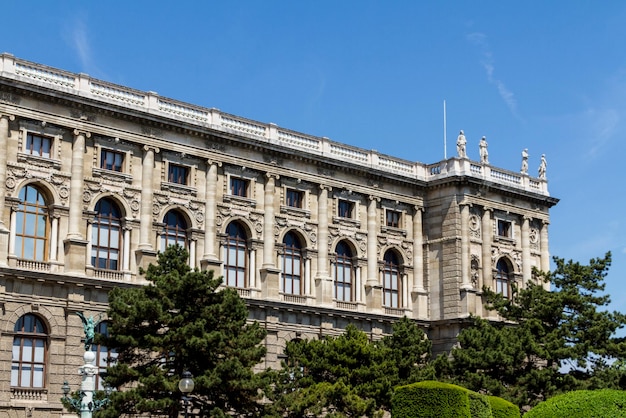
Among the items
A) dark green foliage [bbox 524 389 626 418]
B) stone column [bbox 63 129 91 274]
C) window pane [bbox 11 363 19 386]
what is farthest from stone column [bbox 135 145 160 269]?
dark green foliage [bbox 524 389 626 418]

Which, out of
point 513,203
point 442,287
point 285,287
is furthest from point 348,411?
point 513,203

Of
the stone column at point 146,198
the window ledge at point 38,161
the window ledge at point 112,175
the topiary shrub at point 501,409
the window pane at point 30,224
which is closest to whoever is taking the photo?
the topiary shrub at point 501,409

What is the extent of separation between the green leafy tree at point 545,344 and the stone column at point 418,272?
5.25m

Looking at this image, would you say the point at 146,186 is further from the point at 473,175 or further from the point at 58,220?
the point at 473,175

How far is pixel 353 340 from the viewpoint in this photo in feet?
164

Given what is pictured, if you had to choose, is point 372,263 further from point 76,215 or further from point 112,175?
point 76,215

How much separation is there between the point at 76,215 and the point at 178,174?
6.78m

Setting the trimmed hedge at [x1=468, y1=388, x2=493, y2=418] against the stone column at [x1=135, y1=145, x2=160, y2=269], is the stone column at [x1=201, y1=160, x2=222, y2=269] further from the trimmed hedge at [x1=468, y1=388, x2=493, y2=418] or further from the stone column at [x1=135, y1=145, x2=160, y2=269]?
the trimmed hedge at [x1=468, y1=388, x2=493, y2=418]

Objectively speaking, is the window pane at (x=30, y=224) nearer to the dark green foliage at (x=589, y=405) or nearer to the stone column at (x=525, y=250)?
the dark green foliage at (x=589, y=405)

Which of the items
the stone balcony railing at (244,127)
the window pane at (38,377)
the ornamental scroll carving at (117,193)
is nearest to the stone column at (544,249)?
the stone balcony railing at (244,127)

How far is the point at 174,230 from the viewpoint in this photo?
184 feet

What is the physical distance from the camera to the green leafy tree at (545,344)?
2152 inches

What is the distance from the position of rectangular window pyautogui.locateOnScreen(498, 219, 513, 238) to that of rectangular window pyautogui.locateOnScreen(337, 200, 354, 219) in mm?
10703

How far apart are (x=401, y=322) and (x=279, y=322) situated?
720 cm
